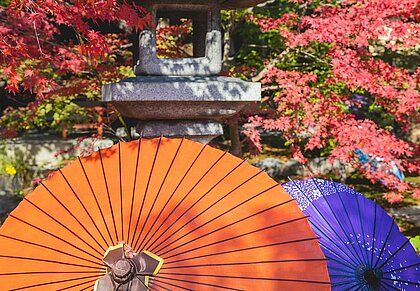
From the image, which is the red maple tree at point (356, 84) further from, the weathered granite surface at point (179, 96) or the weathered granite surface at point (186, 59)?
the weathered granite surface at point (179, 96)

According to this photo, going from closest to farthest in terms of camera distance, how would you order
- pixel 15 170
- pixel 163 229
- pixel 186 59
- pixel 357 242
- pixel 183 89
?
pixel 163 229, pixel 357 242, pixel 183 89, pixel 186 59, pixel 15 170

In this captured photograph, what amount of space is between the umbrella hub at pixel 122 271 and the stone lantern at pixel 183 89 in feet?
6.51

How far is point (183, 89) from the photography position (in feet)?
11.5

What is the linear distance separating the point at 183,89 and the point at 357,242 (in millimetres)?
1723

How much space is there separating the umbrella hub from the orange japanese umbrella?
0.18 feet

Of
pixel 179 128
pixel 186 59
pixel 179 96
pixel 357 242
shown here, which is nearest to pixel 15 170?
pixel 179 128

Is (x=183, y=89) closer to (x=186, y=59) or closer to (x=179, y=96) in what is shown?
(x=179, y=96)

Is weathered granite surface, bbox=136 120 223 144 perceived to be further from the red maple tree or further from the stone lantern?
the red maple tree

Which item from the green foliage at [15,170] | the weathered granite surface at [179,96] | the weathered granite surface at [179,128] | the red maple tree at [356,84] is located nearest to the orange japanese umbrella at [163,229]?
the weathered granite surface at [179,96]

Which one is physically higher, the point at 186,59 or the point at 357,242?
the point at 186,59

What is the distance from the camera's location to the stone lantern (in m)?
3.50

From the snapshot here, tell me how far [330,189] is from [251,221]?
955 millimetres

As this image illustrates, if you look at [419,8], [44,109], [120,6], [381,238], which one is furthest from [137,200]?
[44,109]

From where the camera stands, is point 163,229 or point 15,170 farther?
point 15,170
